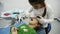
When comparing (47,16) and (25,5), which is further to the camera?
(25,5)

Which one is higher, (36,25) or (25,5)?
(25,5)

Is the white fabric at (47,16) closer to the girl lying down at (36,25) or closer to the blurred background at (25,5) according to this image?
the girl lying down at (36,25)

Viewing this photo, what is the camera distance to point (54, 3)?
245cm

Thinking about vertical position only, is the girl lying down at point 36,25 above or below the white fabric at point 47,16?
below

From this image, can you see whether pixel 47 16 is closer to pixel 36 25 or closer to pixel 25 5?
pixel 36 25

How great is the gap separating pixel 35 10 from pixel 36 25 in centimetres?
22

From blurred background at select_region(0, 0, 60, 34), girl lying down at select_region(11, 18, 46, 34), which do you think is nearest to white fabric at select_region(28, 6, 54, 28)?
girl lying down at select_region(11, 18, 46, 34)

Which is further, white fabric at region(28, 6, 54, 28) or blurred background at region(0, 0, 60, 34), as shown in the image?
blurred background at region(0, 0, 60, 34)

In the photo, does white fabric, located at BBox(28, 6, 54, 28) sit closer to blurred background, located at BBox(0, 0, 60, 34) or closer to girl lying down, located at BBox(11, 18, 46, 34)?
girl lying down, located at BBox(11, 18, 46, 34)

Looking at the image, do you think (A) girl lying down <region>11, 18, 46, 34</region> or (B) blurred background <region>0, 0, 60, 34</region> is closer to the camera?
(A) girl lying down <region>11, 18, 46, 34</region>

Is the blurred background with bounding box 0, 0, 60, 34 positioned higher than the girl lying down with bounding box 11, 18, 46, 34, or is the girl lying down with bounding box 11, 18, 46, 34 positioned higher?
the blurred background with bounding box 0, 0, 60, 34

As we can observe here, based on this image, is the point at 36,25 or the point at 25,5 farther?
the point at 25,5

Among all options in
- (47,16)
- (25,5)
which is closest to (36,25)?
(47,16)

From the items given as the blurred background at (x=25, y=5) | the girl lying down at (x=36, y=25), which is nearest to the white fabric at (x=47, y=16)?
the girl lying down at (x=36, y=25)
